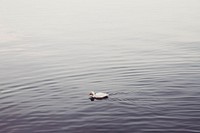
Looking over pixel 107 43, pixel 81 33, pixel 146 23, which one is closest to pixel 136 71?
pixel 107 43

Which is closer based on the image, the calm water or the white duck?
the calm water

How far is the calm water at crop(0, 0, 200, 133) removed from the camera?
18844mm

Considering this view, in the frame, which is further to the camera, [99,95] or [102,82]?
[102,82]

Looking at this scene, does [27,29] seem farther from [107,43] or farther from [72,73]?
[72,73]

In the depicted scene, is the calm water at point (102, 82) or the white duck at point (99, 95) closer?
the calm water at point (102, 82)

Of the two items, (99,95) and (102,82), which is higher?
(102,82)

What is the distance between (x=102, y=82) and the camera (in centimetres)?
2631

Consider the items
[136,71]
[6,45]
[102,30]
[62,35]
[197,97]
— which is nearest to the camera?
[197,97]

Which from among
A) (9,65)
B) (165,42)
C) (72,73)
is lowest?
(72,73)

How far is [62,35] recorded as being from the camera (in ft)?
170

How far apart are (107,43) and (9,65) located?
13959 mm

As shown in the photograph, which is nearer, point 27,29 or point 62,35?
point 62,35

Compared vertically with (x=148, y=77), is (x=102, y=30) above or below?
above

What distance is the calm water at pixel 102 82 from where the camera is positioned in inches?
742
